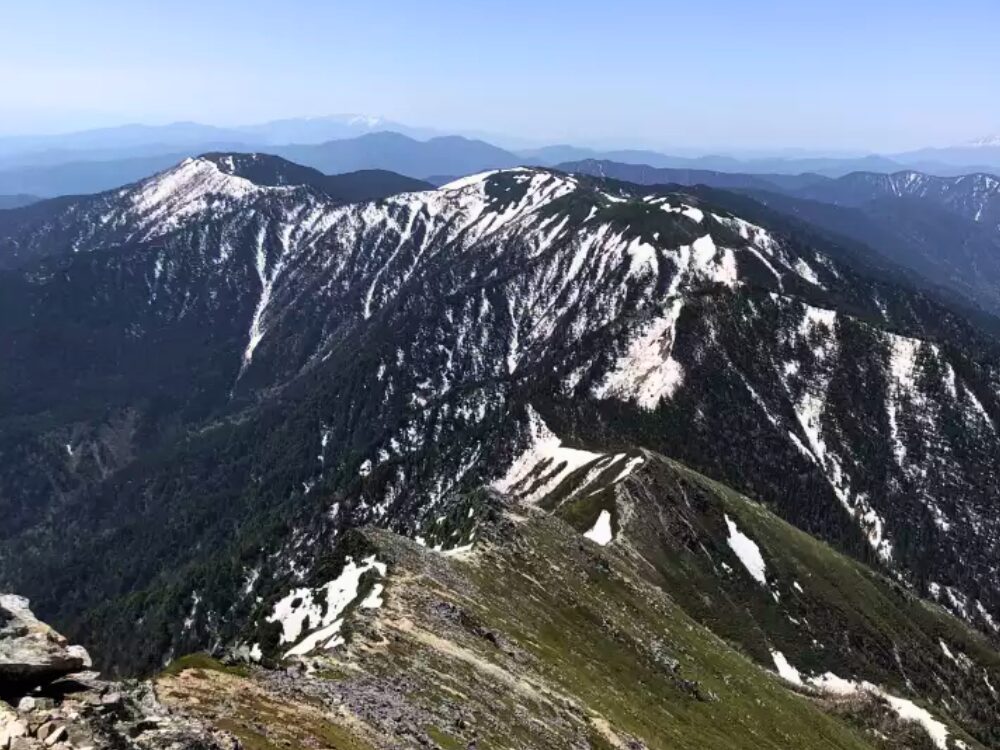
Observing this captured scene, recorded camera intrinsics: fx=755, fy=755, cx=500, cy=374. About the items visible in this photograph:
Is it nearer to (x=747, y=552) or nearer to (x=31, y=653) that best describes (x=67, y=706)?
(x=31, y=653)

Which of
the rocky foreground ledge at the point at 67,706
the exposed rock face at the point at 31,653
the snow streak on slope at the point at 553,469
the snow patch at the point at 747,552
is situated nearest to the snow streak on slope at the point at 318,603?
the rocky foreground ledge at the point at 67,706

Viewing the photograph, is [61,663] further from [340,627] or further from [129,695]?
[340,627]

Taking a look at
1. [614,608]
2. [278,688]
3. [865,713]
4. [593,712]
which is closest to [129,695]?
[278,688]

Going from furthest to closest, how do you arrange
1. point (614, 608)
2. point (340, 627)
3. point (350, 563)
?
point (614, 608) < point (350, 563) < point (340, 627)

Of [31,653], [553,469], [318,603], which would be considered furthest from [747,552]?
[31,653]

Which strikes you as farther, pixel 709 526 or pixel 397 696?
pixel 709 526

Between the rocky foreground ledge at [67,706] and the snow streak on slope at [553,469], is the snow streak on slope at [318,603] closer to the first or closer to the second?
the rocky foreground ledge at [67,706]

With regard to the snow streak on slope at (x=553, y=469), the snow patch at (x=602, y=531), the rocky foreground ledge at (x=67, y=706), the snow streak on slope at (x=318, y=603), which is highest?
the rocky foreground ledge at (x=67, y=706)

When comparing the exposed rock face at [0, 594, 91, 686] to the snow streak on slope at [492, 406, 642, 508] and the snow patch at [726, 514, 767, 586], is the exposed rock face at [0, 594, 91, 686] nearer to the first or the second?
the snow streak on slope at [492, 406, 642, 508]
